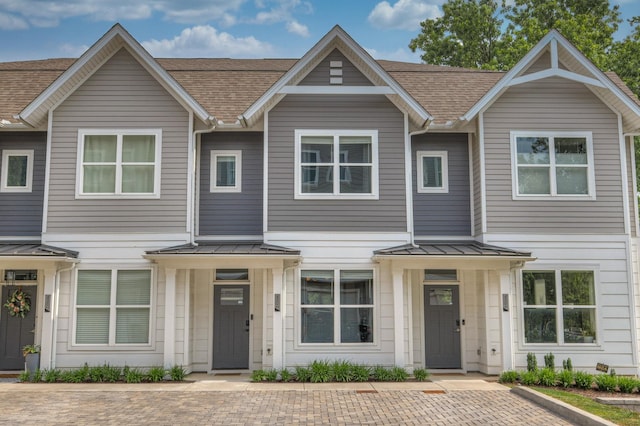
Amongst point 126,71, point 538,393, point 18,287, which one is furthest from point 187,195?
point 538,393

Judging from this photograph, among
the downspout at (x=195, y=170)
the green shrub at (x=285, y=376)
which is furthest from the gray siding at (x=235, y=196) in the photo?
the green shrub at (x=285, y=376)

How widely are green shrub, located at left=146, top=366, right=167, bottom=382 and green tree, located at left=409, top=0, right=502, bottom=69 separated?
21877 millimetres

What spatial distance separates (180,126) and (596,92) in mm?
10085

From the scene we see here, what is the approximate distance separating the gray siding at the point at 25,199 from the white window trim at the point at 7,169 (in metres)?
0.07

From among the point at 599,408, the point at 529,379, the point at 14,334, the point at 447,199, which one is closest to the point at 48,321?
the point at 14,334

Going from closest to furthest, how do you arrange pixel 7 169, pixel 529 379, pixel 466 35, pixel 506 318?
pixel 529 379 < pixel 506 318 < pixel 7 169 < pixel 466 35

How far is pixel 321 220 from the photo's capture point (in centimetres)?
1341

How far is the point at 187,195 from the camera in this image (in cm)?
1330

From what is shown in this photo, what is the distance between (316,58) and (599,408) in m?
9.34

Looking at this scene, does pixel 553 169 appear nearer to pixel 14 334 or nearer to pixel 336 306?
pixel 336 306

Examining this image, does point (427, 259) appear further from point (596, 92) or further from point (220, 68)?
point (220, 68)

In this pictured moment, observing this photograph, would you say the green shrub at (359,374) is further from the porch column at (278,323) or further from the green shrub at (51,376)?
the green shrub at (51,376)

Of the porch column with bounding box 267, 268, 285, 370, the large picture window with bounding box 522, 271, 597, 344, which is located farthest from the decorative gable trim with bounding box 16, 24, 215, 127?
the large picture window with bounding box 522, 271, 597, 344

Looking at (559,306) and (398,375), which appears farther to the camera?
(559,306)
